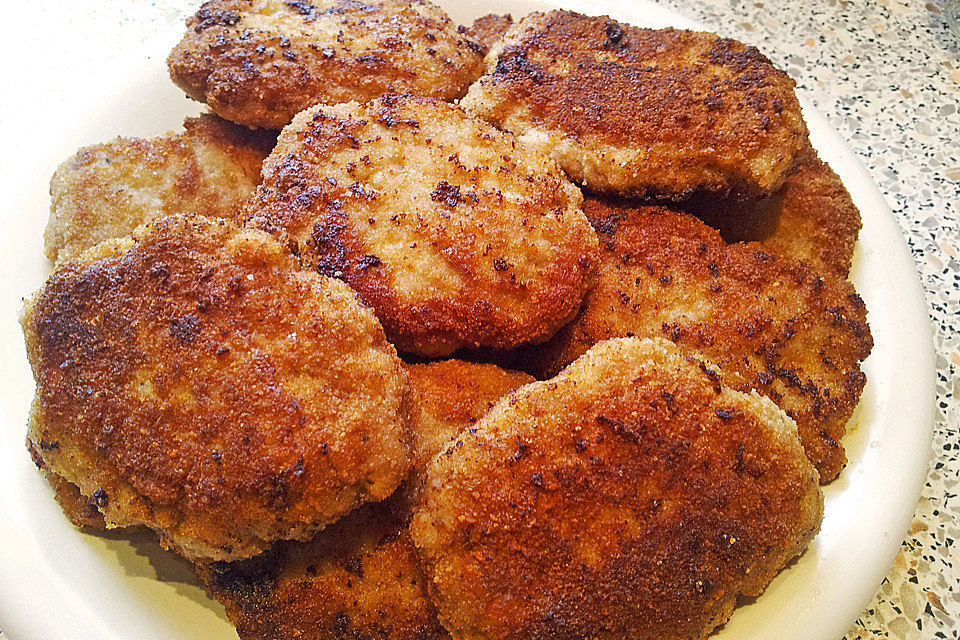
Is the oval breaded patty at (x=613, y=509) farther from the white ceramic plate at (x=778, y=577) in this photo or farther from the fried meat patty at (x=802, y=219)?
the fried meat patty at (x=802, y=219)

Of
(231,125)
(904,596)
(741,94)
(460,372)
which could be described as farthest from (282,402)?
(904,596)

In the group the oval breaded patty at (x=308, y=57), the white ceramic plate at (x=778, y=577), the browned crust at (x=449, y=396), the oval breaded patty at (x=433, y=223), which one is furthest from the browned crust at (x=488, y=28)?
the white ceramic plate at (x=778, y=577)

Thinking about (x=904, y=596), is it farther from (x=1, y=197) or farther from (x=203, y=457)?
(x=1, y=197)

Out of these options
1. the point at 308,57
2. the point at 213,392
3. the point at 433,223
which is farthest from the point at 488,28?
the point at 213,392

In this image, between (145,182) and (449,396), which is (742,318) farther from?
(145,182)

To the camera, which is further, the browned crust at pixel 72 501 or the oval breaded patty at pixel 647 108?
the oval breaded patty at pixel 647 108
